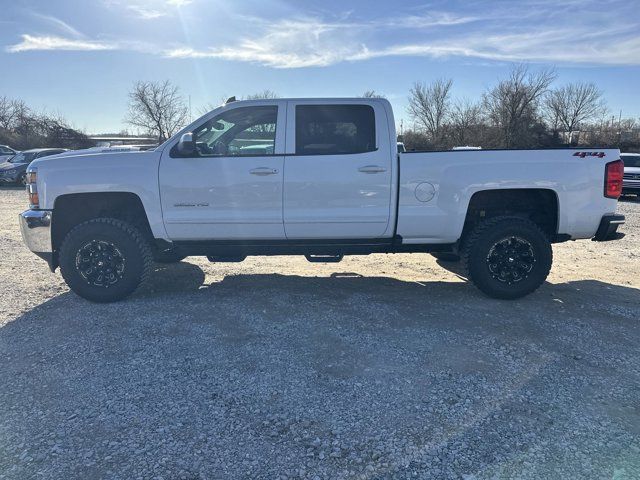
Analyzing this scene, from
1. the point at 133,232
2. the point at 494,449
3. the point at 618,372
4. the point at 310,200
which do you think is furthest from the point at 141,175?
the point at 618,372

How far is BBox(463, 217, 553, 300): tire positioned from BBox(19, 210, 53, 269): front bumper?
4.50 metres

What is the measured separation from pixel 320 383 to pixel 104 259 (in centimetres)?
296

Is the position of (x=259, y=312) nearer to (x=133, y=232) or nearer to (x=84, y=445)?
(x=133, y=232)

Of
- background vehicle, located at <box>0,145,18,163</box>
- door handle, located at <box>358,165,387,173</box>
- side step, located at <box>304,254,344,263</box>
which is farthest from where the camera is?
background vehicle, located at <box>0,145,18,163</box>

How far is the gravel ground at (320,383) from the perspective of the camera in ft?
8.43

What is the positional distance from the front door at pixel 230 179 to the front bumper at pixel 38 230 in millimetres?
1253

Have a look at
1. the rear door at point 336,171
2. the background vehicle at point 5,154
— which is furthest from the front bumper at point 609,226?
the background vehicle at point 5,154

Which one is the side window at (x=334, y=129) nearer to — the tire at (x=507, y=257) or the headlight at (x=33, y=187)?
the tire at (x=507, y=257)

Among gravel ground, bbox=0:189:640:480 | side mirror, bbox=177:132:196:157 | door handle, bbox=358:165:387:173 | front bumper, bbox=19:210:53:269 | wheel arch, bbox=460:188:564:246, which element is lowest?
gravel ground, bbox=0:189:640:480

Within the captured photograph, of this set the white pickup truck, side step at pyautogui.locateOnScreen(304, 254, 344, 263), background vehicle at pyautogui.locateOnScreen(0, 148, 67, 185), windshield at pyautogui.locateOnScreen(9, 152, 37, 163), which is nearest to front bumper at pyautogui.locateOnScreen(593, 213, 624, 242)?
the white pickup truck

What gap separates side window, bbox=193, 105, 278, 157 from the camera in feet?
16.3

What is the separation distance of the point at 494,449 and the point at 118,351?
9.80 ft

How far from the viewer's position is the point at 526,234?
4.98 metres

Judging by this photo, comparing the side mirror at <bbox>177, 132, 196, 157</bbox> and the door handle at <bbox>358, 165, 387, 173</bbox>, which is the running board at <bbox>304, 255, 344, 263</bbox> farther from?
the side mirror at <bbox>177, 132, 196, 157</bbox>
